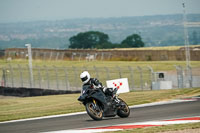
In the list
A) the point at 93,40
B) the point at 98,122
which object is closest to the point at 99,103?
the point at 98,122

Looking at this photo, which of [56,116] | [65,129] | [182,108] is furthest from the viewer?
[56,116]

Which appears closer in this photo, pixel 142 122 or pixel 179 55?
pixel 142 122

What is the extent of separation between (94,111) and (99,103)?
1.00ft

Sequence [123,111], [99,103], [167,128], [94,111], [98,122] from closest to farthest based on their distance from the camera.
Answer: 1. [167,128]
2. [98,122]
3. [94,111]
4. [99,103]
5. [123,111]

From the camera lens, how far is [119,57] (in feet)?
261

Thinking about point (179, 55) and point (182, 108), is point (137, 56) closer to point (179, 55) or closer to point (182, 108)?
point (179, 55)

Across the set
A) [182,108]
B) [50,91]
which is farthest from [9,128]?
[50,91]

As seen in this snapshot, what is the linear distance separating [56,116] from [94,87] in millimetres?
4188

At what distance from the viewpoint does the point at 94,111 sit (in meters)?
15.1

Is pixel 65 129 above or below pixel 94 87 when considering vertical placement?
below

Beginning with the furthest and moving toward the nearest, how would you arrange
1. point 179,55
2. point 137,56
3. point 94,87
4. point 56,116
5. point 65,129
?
1. point 137,56
2. point 179,55
3. point 56,116
4. point 94,87
5. point 65,129

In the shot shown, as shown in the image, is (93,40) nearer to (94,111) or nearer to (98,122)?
(94,111)

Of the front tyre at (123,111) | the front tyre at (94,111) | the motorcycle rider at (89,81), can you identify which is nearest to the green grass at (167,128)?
the front tyre at (94,111)

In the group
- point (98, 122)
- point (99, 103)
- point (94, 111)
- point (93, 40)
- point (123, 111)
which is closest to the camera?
point (98, 122)
